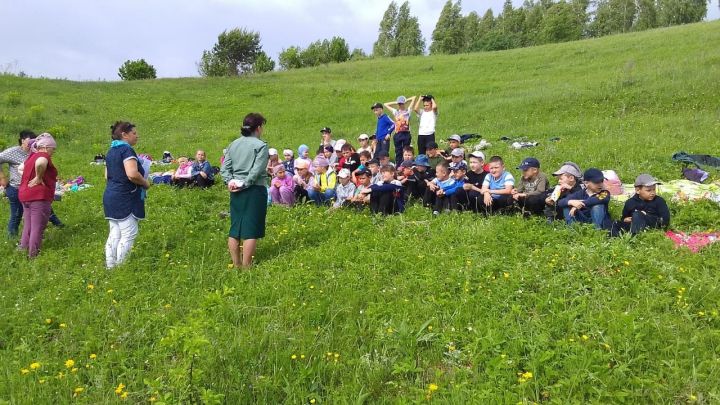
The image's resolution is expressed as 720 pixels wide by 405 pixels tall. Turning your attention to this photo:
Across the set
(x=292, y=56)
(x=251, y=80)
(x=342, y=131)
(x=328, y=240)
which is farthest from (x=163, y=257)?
(x=292, y=56)

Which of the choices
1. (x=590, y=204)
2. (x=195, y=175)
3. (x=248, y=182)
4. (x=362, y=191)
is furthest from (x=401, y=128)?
(x=248, y=182)

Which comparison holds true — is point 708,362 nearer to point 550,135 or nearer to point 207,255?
point 207,255

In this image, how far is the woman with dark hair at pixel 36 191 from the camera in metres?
6.78

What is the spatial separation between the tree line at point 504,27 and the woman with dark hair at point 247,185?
45.9 m

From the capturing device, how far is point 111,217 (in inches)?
239

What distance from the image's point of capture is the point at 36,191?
6.84 m

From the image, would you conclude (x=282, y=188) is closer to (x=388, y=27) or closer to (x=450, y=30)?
(x=450, y=30)

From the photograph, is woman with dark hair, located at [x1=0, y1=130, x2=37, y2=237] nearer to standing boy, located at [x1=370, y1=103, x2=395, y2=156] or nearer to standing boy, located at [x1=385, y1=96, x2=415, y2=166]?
standing boy, located at [x1=370, y1=103, x2=395, y2=156]

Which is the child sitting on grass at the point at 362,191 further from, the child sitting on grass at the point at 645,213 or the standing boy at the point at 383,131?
the child sitting on grass at the point at 645,213

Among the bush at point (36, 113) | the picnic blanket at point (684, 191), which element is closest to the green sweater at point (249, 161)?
the picnic blanket at point (684, 191)

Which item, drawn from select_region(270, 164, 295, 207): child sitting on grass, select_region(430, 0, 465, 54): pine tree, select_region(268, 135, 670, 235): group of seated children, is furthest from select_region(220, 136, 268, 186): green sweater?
select_region(430, 0, 465, 54): pine tree

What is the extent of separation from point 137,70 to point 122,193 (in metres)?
46.9

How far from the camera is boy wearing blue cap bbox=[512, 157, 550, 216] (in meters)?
7.14

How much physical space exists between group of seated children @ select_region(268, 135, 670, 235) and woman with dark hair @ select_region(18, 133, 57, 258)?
3.79 m
